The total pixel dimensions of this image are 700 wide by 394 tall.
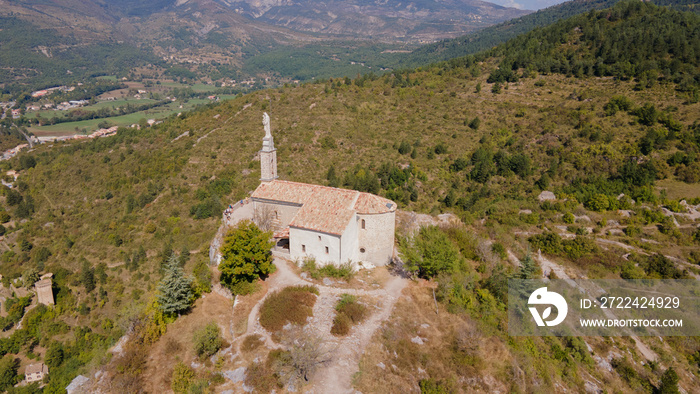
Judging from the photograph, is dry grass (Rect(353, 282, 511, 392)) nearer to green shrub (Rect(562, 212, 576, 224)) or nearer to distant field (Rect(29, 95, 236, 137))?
green shrub (Rect(562, 212, 576, 224))

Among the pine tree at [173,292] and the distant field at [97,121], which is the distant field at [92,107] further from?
the pine tree at [173,292]

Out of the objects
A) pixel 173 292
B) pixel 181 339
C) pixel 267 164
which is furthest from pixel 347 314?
pixel 267 164

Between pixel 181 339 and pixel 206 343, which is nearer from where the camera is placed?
pixel 206 343

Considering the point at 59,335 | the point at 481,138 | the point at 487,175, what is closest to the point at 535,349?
the point at 487,175

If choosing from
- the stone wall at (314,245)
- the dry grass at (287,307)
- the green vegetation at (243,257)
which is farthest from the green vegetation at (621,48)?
the green vegetation at (243,257)

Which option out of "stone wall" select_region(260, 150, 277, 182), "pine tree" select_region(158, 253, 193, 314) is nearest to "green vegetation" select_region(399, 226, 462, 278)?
"stone wall" select_region(260, 150, 277, 182)

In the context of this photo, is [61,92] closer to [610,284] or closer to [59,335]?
[59,335]

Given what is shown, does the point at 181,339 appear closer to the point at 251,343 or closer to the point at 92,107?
the point at 251,343
